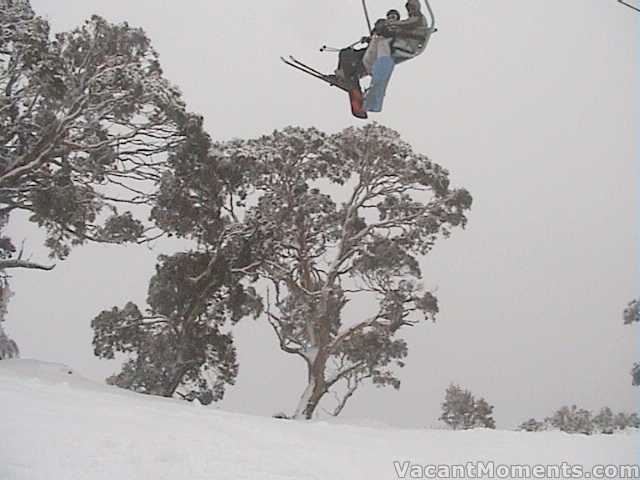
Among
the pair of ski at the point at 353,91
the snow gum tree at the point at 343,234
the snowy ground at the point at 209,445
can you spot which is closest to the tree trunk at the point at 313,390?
the snow gum tree at the point at 343,234

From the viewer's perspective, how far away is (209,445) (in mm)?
4250

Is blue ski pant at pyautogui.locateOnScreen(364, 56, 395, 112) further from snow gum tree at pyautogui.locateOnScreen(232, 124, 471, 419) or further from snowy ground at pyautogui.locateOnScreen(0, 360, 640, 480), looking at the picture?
snow gum tree at pyautogui.locateOnScreen(232, 124, 471, 419)

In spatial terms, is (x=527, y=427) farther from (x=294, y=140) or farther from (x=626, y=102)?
(x=626, y=102)

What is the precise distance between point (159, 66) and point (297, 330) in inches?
211

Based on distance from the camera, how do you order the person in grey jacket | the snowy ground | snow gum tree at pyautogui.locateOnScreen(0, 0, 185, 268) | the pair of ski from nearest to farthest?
1. the snowy ground
2. the person in grey jacket
3. the pair of ski
4. snow gum tree at pyautogui.locateOnScreen(0, 0, 185, 268)

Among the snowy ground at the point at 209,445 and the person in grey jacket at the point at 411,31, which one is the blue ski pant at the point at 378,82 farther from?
the snowy ground at the point at 209,445

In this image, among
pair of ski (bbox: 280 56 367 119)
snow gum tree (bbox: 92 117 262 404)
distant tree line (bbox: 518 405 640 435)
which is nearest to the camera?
pair of ski (bbox: 280 56 367 119)

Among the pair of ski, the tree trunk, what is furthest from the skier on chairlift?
the tree trunk

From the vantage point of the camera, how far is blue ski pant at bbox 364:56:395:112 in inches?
186

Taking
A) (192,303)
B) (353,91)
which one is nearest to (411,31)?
(353,91)

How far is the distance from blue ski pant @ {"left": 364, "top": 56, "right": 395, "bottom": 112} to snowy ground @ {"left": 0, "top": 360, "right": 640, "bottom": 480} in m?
2.21

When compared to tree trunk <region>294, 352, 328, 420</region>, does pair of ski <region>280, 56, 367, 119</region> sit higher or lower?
higher

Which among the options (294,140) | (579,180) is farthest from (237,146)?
(579,180)

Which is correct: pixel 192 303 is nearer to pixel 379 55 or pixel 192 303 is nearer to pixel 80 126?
pixel 80 126
